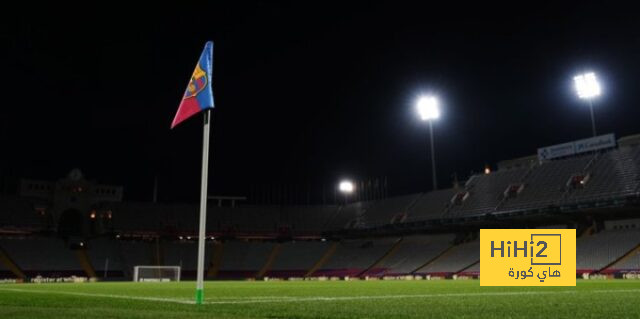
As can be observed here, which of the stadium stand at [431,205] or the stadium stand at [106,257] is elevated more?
the stadium stand at [431,205]

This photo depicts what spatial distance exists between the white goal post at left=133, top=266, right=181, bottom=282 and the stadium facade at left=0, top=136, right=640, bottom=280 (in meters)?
7.07

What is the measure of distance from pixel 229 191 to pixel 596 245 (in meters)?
52.2

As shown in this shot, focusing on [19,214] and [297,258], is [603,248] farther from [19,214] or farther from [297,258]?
[19,214]

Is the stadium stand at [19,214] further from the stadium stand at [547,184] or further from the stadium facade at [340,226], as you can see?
the stadium stand at [547,184]

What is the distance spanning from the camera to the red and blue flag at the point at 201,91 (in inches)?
387

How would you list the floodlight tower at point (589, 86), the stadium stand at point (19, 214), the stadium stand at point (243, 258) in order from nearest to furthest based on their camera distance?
the floodlight tower at point (589, 86)
the stadium stand at point (19, 214)
the stadium stand at point (243, 258)

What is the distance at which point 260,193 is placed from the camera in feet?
285

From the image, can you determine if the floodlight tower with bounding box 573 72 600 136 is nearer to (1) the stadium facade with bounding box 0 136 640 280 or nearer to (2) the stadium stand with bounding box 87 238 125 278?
(1) the stadium facade with bounding box 0 136 640 280

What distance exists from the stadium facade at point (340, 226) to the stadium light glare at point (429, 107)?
1066 centimetres

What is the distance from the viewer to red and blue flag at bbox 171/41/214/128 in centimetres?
982

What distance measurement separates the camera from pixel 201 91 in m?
10.0

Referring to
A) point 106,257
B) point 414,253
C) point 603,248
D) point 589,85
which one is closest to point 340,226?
point 414,253

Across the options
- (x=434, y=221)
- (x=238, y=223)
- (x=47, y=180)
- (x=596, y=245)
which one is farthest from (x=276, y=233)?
(x=596, y=245)

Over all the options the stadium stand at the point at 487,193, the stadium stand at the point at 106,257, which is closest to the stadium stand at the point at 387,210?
the stadium stand at the point at 487,193
